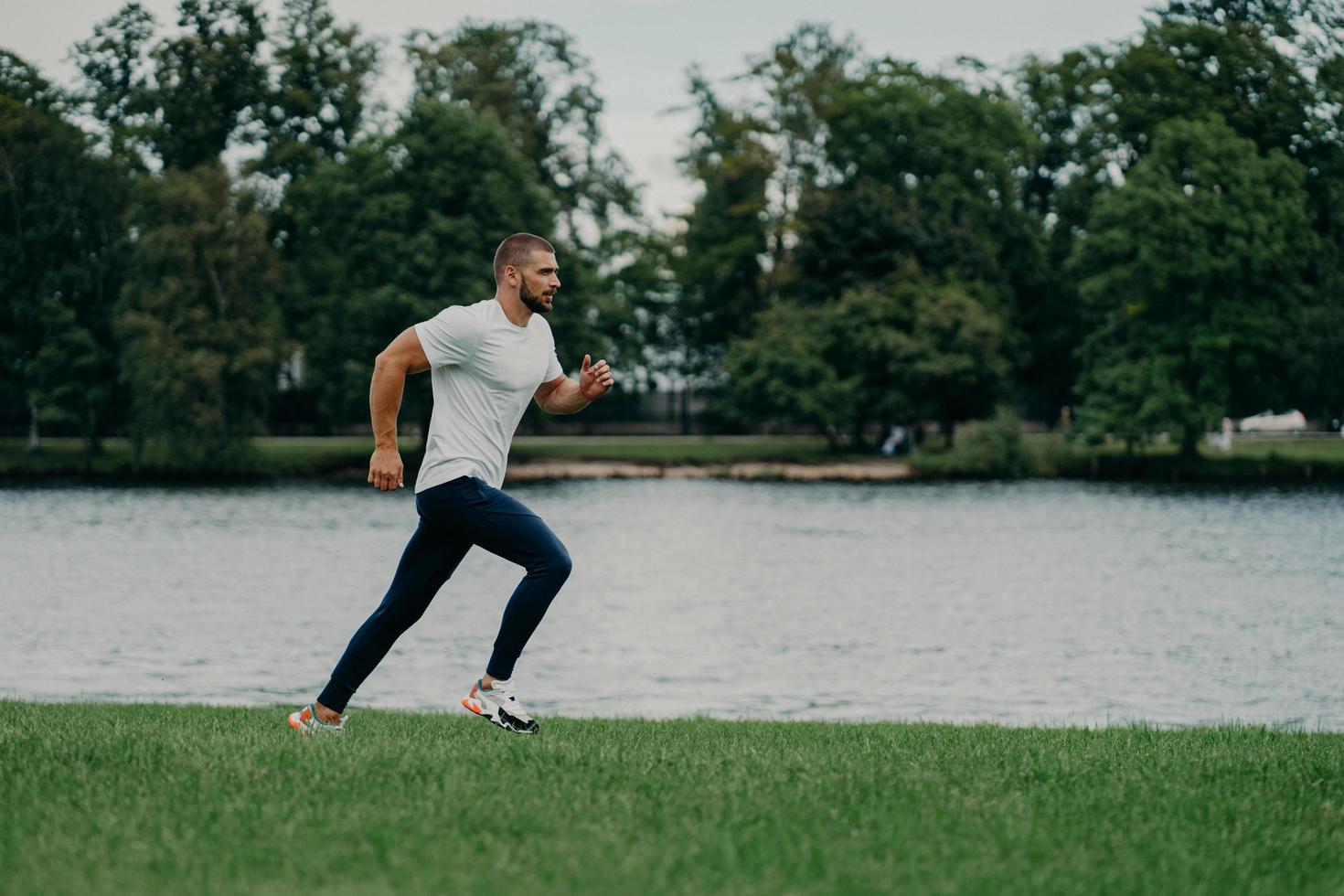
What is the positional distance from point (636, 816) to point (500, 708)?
7.53 ft

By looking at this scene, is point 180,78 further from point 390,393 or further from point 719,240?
point 390,393

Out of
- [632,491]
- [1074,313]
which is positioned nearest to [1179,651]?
[632,491]

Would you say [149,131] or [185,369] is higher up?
[149,131]

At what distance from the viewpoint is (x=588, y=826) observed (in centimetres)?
551

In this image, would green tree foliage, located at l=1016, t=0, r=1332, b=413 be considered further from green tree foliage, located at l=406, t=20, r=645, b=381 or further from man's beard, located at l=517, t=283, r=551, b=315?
man's beard, located at l=517, t=283, r=551, b=315

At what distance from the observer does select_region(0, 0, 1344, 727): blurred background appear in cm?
4612

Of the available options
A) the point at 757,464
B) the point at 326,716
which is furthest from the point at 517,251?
the point at 757,464

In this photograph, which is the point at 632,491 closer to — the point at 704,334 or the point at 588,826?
the point at 704,334

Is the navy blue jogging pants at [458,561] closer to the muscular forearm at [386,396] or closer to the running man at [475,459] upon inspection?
the running man at [475,459]

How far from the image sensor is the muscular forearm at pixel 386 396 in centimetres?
743

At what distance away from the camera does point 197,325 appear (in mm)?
53469

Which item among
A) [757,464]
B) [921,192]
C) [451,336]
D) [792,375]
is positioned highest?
[921,192]

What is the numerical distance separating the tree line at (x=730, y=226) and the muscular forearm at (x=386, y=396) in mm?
46456

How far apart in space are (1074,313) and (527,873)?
214ft
